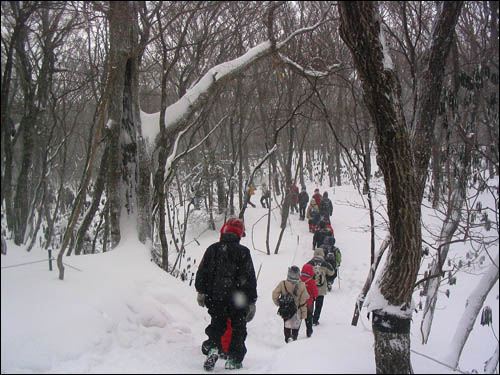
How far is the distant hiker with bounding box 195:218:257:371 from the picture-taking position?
12.4 ft

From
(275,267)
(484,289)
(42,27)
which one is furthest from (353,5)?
(275,267)

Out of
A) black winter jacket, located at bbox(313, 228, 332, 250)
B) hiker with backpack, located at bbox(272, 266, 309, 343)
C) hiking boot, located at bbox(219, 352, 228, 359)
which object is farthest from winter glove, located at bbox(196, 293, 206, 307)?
black winter jacket, located at bbox(313, 228, 332, 250)

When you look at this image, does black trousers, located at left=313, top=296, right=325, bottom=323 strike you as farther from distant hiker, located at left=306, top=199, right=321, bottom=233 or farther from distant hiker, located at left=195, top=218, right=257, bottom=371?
distant hiker, located at left=306, top=199, right=321, bottom=233

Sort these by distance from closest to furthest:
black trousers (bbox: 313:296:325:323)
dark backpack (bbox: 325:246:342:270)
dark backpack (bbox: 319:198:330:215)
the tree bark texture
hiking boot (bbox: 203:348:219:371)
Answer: the tree bark texture
hiking boot (bbox: 203:348:219:371)
black trousers (bbox: 313:296:325:323)
dark backpack (bbox: 325:246:342:270)
dark backpack (bbox: 319:198:330:215)

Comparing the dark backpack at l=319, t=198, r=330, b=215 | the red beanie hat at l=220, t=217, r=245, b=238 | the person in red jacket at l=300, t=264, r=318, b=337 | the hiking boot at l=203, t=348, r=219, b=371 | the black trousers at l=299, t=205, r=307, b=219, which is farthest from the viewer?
the black trousers at l=299, t=205, r=307, b=219

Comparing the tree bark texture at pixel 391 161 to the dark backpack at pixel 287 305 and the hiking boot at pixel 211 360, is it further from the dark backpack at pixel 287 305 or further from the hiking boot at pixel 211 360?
the dark backpack at pixel 287 305

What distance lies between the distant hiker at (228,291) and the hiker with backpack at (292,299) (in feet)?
7.20

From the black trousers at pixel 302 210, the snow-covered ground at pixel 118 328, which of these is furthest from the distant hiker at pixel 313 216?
the snow-covered ground at pixel 118 328

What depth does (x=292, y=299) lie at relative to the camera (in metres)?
5.99

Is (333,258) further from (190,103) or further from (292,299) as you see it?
(190,103)

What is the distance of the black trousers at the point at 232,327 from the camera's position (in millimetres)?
3787

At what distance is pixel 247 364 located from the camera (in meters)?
3.96

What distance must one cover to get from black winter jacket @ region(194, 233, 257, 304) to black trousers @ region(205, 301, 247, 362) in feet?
0.29

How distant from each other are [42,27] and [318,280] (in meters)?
6.69
